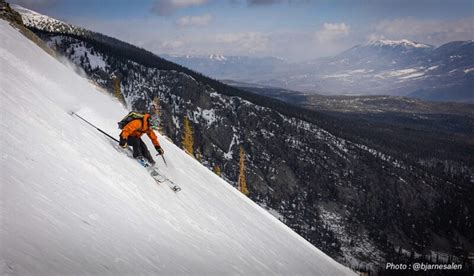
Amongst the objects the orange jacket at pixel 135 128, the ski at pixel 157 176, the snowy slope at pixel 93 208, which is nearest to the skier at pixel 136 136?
the orange jacket at pixel 135 128

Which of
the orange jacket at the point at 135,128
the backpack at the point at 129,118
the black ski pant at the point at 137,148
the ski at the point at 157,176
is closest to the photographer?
the ski at the point at 157,176

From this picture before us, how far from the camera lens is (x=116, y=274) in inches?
236

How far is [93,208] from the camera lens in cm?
786

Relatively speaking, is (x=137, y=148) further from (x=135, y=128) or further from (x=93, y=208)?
(x=93, y=208)

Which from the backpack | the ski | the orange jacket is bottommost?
the ski

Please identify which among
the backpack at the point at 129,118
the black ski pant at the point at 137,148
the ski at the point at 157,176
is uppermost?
the backpack at the point at 129,118

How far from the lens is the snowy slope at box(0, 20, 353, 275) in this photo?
18.8 ft

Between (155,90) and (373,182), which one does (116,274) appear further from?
(373,182)

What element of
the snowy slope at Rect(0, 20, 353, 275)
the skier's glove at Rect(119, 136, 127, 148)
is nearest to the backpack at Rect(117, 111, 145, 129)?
the skier's glove at Rect(119, 136, 127, 148)

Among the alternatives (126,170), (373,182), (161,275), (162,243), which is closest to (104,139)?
(126,170)

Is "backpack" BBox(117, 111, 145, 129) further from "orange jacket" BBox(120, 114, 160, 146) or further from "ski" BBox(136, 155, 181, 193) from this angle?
"ski" BBox(136, 155, 181, 193)

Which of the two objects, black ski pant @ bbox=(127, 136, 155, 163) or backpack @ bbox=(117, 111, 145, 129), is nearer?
black ski pant @ bbox=(127, 136, 155, 163)

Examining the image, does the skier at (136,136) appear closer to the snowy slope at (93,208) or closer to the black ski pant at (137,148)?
the black ski pant at (137,148)

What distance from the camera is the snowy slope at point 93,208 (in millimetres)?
5742
